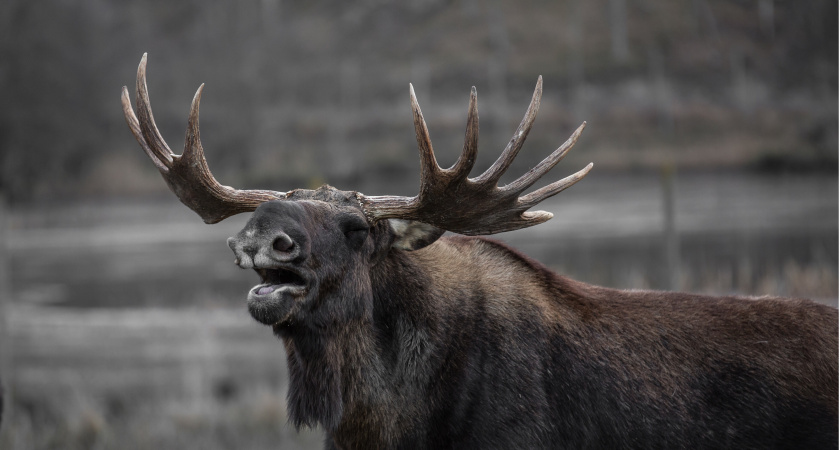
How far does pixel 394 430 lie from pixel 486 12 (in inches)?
663

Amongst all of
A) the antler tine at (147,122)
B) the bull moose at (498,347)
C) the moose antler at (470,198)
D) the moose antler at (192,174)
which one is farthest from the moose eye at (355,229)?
the antler tine at (147,122)

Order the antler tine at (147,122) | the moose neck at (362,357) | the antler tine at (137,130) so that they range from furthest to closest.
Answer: the antler tine at (137,130) → the antler tine at (147,122) → the moose neck at (362,357)

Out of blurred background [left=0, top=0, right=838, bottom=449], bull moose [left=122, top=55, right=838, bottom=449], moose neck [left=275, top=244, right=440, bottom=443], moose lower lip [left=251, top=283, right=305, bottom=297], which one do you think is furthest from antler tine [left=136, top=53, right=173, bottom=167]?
blurred background [left=0, top=0, right=838, bottom=449]

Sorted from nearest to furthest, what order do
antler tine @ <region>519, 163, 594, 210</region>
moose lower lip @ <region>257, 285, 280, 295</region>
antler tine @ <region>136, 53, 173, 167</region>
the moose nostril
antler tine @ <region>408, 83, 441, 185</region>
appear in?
the moose nostril
moose lower lip @ <region>257, 285, 280, 295</region>
antler tine @ <region>408, 83, 441, 185</region>
antler tine @ <region>519, 163, 594, 210</region>
antler tine @ <region>136, 53, 173, 167</region>

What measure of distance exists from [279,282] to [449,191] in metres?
0.81

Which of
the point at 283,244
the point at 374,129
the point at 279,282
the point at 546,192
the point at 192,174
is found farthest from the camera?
the point at 374,129

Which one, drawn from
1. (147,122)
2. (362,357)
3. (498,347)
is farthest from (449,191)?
(147,122)

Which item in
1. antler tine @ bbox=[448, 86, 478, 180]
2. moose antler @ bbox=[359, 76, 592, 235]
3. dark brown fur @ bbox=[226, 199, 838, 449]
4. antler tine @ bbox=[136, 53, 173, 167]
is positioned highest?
antler tine @ bbox=[136, 53, 173, 167]

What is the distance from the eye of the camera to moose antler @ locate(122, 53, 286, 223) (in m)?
3.71

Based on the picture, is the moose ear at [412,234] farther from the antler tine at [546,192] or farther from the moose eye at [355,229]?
the antler tine at [546,192]

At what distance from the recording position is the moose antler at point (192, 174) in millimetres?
3705

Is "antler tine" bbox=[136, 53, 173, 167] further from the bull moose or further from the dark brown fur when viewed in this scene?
the dark brown fur

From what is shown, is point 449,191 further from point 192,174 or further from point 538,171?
point 192,174

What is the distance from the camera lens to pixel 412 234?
3670 mm
